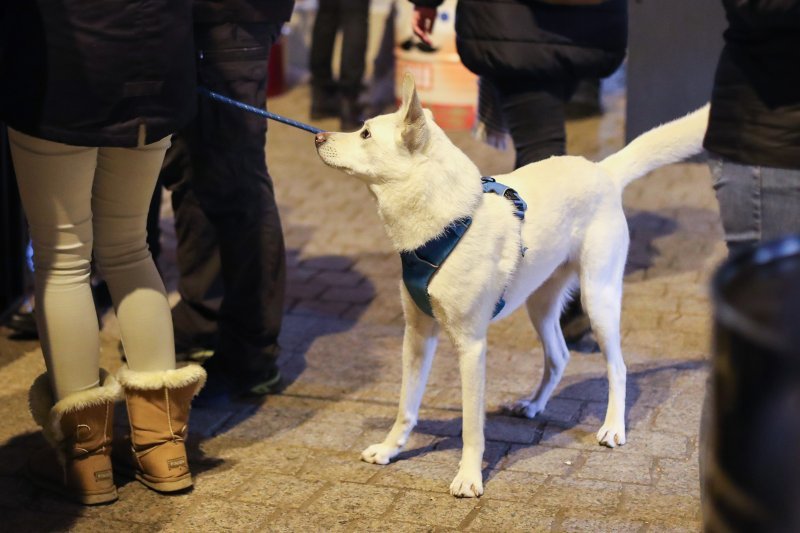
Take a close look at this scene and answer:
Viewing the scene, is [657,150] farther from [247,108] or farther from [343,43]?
[343,43]

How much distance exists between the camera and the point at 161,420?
9.90 feet

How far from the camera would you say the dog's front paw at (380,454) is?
3248mm

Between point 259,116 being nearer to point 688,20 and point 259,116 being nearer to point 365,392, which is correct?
point 365,392

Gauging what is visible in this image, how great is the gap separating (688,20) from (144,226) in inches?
170

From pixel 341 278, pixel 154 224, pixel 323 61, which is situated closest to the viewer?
pixel 154 224

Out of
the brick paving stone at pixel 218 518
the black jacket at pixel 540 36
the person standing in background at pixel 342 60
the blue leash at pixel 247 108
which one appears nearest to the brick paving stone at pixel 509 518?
the brick paving stone at pixel 218 518

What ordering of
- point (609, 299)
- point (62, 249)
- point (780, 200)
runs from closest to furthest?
point (780, 200), point (62, 249), point (609, 299)

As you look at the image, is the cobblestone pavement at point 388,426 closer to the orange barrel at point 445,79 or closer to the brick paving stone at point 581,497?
the brick paving stone at point 581,497

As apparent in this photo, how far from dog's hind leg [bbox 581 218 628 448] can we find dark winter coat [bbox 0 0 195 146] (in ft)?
4.79

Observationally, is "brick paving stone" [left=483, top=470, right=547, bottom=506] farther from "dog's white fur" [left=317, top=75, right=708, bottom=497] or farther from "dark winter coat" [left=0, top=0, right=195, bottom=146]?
"dark winter coat" [left=0, top=0, right=195, bottom=146]

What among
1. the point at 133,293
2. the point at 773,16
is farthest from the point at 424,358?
the point at 773,16

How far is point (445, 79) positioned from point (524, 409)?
4197mm

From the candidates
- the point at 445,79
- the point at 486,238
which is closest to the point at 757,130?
the point at 486,238

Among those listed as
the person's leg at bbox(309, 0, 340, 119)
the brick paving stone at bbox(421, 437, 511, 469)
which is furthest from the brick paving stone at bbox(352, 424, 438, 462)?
the person's leg at bbox(309, 0, 340, 119)
